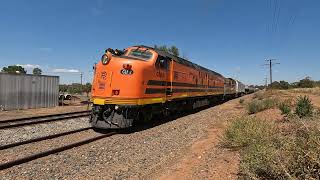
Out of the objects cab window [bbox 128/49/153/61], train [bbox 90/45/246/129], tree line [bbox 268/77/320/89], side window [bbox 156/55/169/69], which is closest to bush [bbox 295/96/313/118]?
train [bbox 90/45/246/129]

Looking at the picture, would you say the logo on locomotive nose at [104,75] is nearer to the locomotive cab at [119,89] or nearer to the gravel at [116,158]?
the locomotive cab at [119,89]

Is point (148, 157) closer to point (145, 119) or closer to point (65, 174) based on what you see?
point (65, 174)

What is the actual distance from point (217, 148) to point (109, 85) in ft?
18.2

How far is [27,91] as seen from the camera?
24.6m

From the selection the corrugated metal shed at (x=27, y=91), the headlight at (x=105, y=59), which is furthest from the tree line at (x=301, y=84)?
the headlight at (x=105, y=59)

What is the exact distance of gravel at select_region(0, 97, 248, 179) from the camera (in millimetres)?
7090

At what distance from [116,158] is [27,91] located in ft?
60.2

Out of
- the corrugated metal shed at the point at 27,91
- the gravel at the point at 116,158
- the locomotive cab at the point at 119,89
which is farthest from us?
the corrugated metal shed at the point at 27,91

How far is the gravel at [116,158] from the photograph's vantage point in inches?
279

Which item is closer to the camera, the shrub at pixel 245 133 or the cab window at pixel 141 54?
the shrub at pixel 245 133

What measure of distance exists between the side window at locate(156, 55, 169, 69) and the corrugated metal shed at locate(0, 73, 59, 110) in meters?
13.7

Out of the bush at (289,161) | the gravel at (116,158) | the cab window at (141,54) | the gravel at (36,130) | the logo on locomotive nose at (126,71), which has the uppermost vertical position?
the cab window at (141,54)

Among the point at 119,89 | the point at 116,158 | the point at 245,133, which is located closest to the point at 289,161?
the point at 245,133

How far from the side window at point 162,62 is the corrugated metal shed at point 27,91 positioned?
13.7m
